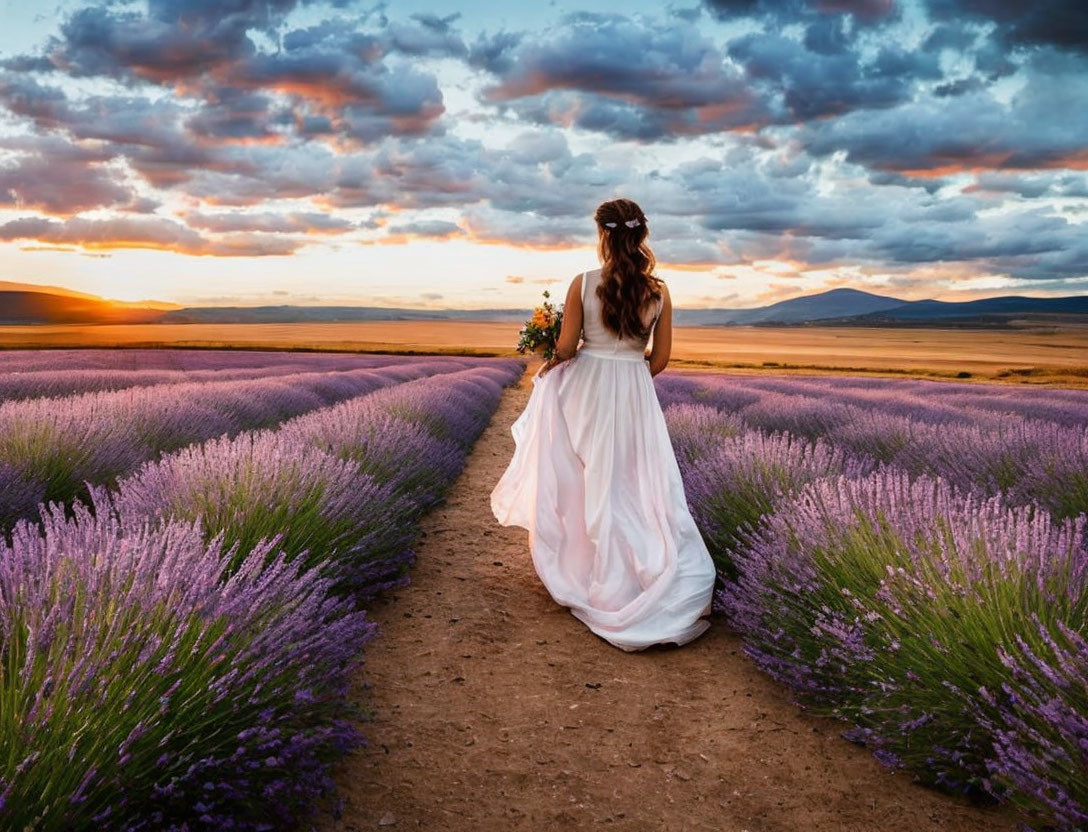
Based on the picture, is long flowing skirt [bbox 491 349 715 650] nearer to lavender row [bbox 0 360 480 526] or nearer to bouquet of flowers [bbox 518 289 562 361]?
bouquet of flowers [bbox 518 289 562 361]

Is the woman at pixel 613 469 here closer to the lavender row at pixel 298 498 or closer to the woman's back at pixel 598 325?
the woman's back at pixel 598 325

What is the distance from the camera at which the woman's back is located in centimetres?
369

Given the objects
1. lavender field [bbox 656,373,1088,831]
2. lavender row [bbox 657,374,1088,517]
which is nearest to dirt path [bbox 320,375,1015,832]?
lavender field [bbox 656,373,1088,831]

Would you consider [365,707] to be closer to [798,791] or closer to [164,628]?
[164,628]

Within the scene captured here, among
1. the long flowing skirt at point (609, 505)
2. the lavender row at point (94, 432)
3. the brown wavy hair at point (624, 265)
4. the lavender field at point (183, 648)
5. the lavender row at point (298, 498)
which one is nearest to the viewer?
the lavender field at point (183, 648)

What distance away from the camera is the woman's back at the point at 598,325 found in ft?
12.1

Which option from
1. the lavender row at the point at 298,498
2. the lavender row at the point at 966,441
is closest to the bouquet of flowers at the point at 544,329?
the lavender row at the point at 298,498

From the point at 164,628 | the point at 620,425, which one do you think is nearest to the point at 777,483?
the point at 620,425

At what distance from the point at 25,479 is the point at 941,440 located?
18.3 ft

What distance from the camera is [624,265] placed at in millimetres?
3596

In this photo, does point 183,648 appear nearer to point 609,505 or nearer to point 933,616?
point 933,616

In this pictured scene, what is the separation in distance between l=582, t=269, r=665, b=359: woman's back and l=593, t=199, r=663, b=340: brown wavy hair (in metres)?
0.04

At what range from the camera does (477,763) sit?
2.34 m

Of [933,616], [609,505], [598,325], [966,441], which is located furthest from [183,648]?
[966,441]
